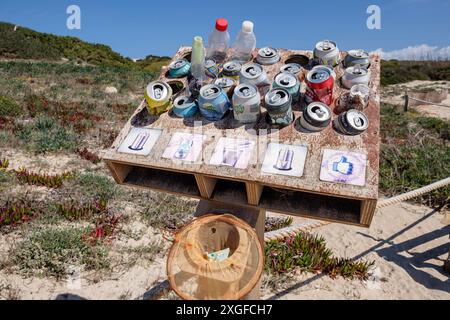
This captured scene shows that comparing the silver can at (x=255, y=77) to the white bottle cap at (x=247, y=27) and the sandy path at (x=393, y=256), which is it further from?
the sandy path at (x=393, y=256)

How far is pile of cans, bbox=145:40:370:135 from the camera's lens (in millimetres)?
2211

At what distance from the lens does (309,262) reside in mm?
4984

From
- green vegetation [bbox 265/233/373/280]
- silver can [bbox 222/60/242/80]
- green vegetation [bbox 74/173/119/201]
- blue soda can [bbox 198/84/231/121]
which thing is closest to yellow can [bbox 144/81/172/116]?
blue soda can [bbox 198/84/231/121]

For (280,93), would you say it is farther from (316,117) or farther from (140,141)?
(140,141)

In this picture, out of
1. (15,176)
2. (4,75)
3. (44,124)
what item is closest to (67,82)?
(4,75)

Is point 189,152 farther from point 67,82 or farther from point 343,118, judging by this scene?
point 67,82

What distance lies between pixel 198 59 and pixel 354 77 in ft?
3.64

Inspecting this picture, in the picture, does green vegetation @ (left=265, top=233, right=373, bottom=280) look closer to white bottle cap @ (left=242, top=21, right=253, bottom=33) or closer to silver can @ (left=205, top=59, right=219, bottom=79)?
silver can @ (left=205, top=59, right=219, bottom=79)

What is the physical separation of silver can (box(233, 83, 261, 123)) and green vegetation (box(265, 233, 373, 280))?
3059mm

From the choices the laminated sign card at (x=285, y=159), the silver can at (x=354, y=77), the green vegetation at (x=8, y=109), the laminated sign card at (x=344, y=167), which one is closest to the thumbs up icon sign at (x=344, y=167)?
the laminated sign card at (x=344, y=167)

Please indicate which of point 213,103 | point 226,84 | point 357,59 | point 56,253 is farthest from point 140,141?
point 56,253

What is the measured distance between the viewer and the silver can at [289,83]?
2.35 m
